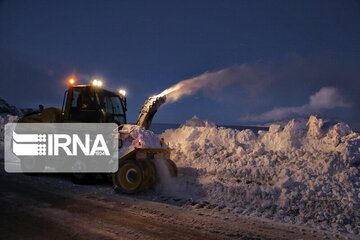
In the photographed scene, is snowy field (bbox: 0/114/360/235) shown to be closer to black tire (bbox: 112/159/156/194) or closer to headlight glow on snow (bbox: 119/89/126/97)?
black tire (bbox: 112/159/156/194)

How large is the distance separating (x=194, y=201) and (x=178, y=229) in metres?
1.91

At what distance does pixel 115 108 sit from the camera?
938 centimetres

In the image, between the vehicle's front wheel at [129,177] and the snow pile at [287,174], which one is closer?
the snow pile at [287,174]

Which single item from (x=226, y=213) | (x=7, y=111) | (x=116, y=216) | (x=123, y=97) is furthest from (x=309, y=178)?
(x=7, y=111)

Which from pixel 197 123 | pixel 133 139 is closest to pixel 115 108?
pixel 133 139

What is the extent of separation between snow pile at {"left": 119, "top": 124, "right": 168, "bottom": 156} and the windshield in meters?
1.15

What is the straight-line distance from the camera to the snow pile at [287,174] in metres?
5.76

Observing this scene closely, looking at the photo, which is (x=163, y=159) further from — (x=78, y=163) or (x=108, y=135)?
(x=78, y=163)

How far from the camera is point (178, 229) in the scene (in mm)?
4758

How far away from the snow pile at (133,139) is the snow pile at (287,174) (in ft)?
4.62

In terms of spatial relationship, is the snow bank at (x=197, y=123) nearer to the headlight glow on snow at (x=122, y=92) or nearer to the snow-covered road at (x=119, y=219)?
the headlight glow on snow at (x=122, y=92)

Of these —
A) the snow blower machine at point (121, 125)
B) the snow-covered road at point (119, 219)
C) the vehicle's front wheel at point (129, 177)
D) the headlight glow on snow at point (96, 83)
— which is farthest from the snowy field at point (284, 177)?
the headlight glow on snow at point (96, 83)

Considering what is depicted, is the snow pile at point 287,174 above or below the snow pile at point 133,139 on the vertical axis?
below

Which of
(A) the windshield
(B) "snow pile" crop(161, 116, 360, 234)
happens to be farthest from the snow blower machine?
(B) "snow pile" crop(161, 116, 360, 234)
